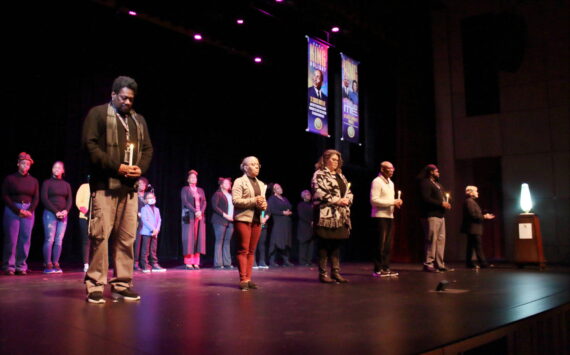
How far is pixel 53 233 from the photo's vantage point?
7.11 m

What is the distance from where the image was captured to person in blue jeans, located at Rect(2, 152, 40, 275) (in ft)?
21.8

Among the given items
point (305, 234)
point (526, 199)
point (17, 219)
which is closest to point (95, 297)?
point (17, 219)

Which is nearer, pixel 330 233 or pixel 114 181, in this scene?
pixel 114 181

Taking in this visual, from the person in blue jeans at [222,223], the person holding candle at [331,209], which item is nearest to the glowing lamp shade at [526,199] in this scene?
the person holding candle at [331,209]

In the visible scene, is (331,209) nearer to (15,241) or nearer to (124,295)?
(124,295)

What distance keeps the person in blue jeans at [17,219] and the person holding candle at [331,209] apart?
13.6 ft

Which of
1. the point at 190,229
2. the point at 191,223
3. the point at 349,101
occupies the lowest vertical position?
the point at 190,229

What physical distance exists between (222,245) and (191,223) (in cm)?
86

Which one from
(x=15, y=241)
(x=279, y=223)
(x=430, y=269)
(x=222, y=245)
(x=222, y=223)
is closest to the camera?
(x=15, y=241)

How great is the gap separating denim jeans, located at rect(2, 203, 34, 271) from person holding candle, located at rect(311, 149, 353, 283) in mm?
4142

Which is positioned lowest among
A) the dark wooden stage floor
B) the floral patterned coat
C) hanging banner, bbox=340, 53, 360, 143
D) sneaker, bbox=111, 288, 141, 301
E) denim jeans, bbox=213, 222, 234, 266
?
the dark wooden stage floor

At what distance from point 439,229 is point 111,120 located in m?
5.16

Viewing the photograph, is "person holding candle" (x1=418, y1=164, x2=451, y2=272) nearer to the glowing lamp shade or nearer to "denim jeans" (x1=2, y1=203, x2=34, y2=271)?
the glowing lamp shade

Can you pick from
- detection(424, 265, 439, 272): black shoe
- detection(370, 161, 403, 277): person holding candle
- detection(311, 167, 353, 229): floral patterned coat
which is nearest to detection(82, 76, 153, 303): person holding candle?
detection(311, 167, 353, 229): floral patterned coat
